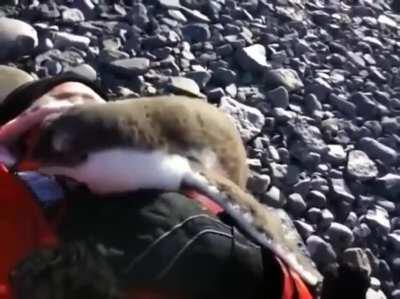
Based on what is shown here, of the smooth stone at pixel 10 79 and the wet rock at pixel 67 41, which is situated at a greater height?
the smooth stone at pixel 10 79

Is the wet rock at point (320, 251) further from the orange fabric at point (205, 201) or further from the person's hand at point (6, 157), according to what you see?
the person's hand at point (6, 157)

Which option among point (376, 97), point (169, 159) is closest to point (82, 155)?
point (169, 159)

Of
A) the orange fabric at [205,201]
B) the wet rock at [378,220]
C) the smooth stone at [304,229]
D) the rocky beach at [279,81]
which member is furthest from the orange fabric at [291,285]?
the wet rock at [378,220]

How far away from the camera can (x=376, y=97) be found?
2904 mm

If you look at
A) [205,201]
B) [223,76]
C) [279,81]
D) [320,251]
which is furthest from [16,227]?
[279,81]

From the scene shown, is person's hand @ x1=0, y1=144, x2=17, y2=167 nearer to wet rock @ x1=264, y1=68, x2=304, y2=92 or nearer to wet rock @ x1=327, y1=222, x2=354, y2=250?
wet rock @ x1=327, y1=222, x2=354, y2=250

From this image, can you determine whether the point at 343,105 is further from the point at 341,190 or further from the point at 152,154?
the point at 152,154

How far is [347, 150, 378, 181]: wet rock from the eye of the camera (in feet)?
8.36

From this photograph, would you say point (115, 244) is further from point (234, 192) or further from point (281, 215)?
point (281, 215)

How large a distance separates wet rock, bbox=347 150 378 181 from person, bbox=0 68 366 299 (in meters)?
0.97

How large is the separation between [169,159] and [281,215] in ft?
2.59

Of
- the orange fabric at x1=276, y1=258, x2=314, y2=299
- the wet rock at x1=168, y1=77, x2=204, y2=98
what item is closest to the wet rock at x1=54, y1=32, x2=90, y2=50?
the wet rock at x1=168, y1=77, x2=204, y2=98

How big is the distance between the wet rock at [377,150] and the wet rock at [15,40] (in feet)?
2.74

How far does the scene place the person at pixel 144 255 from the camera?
1.47m
